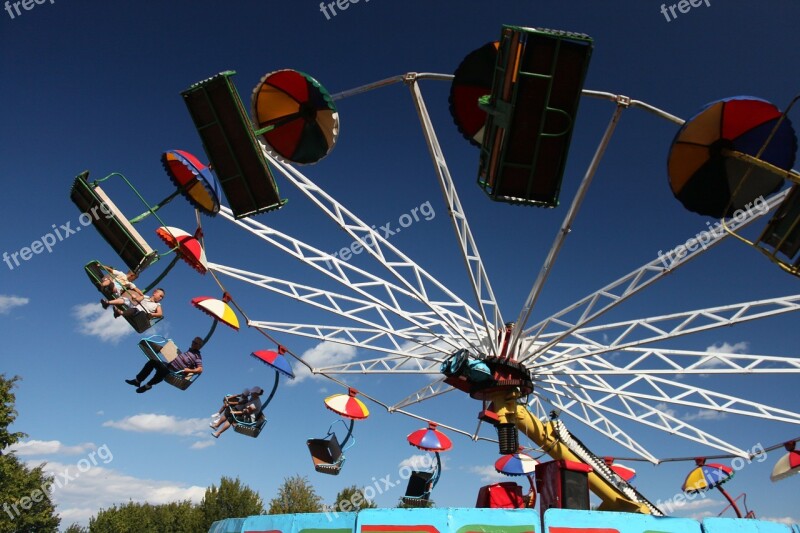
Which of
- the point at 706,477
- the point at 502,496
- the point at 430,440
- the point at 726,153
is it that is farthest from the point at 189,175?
the point at 706,477

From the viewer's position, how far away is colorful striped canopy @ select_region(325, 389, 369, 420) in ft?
60.5

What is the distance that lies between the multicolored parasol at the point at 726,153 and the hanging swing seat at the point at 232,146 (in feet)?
24.8

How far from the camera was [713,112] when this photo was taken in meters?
9.06

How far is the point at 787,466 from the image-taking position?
52.2 ft

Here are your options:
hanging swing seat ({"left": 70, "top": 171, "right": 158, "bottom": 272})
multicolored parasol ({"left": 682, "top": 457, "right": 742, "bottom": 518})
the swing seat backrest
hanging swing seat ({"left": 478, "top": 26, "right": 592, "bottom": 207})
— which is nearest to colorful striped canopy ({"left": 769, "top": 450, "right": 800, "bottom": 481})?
multicolored parasol ({"left": 682, "top": 457, "right": 742, "bottom": 518})

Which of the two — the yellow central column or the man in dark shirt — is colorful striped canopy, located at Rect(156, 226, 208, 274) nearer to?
the man in dark shirt

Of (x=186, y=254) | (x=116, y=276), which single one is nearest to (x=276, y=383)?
(x=186, y=254)

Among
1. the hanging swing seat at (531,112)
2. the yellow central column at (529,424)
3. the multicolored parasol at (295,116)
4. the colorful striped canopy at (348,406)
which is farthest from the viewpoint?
the colorful striped canopy at (348,406)

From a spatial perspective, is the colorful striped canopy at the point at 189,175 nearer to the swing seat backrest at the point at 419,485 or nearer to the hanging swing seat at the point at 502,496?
the hanging swing seat at the point at 502,496

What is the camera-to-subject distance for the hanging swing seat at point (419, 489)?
18719 mm

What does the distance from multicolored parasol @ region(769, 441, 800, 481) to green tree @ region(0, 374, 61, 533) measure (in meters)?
36.4

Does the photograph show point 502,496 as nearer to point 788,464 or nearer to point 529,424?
point 529,424

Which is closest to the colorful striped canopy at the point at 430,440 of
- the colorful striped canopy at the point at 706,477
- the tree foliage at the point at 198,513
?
the colorful striped canopy at the point at 706,477

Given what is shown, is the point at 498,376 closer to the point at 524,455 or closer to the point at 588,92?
the point at 524,455
